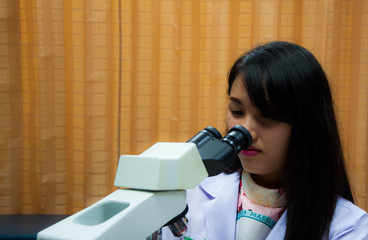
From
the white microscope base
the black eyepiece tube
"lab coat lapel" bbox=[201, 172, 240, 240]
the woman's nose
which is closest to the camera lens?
the white microscope base

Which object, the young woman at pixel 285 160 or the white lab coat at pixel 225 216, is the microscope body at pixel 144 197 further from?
the white lab coat at pixel 225 216

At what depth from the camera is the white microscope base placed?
17.0 inches

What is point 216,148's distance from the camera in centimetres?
59

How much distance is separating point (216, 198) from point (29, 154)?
1092 millimetres

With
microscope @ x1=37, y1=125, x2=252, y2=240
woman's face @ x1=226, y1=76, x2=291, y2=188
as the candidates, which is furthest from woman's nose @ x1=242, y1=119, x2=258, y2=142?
microscope @ x1=37, y1=125, x2=252, y2=240

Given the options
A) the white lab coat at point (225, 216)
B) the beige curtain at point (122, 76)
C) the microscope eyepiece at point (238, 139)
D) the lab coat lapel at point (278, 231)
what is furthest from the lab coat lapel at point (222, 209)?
the beige curtain at point (122, 76)

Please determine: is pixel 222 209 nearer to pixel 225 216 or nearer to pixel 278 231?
pixel 225 216

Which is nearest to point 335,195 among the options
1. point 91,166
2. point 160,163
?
point 160,163

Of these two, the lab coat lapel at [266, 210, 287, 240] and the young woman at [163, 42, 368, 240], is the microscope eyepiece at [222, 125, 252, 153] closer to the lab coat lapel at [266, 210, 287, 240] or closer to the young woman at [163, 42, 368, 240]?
the young woman at [163, 42, 368, 240]

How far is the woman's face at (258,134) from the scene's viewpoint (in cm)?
87

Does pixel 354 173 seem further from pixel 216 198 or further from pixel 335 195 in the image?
pixel 216 198

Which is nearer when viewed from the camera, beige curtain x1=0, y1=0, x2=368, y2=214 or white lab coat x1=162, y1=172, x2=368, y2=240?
white lab coat x1=162, y1=172, x2=368, y2=240

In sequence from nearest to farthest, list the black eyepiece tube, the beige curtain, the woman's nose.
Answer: the black eyepiece tube < the woman's nose < the beige curtain

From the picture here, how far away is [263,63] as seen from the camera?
0.92 meters
